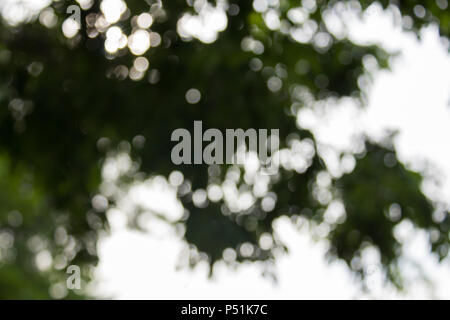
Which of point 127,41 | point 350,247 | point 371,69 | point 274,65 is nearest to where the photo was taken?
point 127,41

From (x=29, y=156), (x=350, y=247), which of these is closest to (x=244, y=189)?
(x=350, y=247)

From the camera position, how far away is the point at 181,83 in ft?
10.5

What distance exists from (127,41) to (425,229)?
2030 mm

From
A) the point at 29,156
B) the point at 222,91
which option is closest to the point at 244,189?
the point at 222,91
